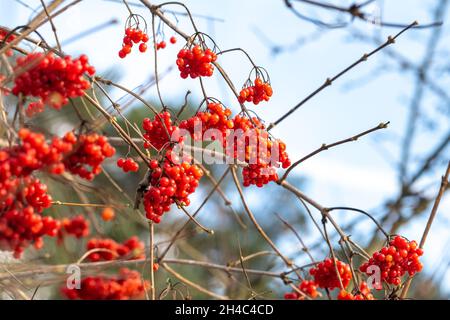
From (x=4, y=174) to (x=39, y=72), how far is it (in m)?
0.22

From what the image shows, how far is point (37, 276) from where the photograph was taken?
6.89 ft

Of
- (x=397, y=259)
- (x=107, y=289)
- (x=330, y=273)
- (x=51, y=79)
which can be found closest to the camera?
(x=51, y=79)

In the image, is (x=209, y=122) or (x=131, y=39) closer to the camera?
(x=209, y=122)

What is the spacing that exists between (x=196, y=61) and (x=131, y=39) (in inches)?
9.9

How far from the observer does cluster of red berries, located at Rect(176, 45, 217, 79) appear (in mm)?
1777

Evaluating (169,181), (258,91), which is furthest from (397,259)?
(169,181)

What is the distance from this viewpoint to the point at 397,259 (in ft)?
6.17

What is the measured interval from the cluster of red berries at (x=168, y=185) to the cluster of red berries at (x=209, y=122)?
13 centimetres

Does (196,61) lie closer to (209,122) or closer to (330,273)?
(209,122)

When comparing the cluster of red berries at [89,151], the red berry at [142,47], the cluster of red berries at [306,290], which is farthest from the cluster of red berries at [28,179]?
the cluster of red berries at [306,290]

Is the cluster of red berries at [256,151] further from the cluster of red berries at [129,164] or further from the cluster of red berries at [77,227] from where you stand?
the cluster of red berries at [77,227]

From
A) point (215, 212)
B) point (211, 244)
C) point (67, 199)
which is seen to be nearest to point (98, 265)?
point (67, 199)

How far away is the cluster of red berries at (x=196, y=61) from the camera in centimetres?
178
